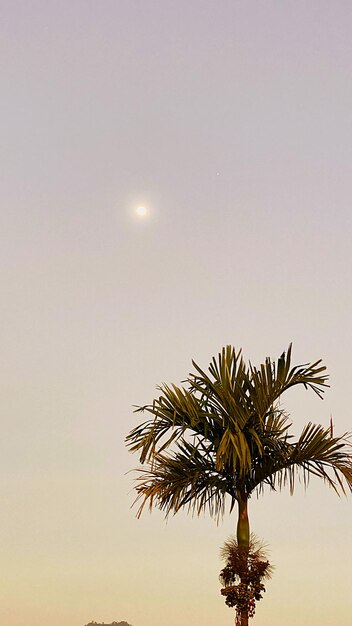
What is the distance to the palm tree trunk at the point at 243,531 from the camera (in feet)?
51.3

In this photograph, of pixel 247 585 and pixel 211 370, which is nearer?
pixel 247 585

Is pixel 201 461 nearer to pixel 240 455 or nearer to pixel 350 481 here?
pixel 240 455

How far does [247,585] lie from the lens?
15.7 meters

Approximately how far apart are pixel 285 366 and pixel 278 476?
1.89 meters

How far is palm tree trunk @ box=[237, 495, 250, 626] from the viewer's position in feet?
51.3

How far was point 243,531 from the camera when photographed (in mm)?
16047

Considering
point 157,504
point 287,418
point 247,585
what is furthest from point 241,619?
point 287,418

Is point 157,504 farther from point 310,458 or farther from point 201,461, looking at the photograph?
point 310,458

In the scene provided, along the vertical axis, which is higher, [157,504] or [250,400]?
[250,400]

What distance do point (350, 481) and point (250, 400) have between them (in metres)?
2.19

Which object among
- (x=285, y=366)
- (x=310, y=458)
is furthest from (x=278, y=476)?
(x=285, y=366)

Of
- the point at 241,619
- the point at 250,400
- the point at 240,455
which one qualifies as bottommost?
the point at 241,619

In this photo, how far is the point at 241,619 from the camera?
1562cm

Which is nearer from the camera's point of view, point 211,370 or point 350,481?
point 350,481
